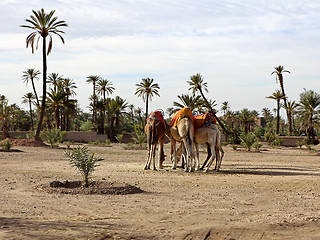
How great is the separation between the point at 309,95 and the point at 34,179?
1596 inches

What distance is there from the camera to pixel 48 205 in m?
9.91

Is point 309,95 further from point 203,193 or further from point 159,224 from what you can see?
point 159,224

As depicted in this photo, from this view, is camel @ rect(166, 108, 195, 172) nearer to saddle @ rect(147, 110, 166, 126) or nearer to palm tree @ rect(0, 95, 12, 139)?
saddle @ rect(147, 110, 166, 126)

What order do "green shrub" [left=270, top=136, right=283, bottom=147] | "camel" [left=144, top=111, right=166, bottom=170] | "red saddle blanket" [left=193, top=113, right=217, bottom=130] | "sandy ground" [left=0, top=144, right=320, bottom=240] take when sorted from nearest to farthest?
"sandy ground" [left=0, top=144, right=320, bottom=240]
"camel" [left=144, top=111, right=166, bottom=170]
"red saddle blanket" [left=193, top=113, right=217, bottom=130]
"green shrub" [left=270, top=136, right=283, bottom=147]

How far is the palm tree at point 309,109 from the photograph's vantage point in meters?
48.5

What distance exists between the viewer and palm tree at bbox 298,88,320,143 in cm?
4847

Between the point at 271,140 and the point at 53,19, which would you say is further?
the point at 271,140

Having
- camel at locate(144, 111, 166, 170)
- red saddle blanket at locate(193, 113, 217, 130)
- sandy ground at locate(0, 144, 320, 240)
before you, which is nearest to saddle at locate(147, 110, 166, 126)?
camel at locate(144, 111, 166, 170)

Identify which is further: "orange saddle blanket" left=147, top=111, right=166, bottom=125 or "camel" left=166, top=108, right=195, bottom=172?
"orange saddle blanket" left=147, top=111, right=166, bottom=125

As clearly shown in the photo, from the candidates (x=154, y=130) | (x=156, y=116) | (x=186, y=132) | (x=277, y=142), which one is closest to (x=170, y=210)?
(x=186, y=132)

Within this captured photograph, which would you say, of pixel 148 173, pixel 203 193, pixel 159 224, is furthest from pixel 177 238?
pixel 148 173

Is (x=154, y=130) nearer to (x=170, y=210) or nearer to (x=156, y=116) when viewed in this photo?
(x=156, y=116)

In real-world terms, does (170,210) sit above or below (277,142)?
below

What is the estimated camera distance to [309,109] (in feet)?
159
